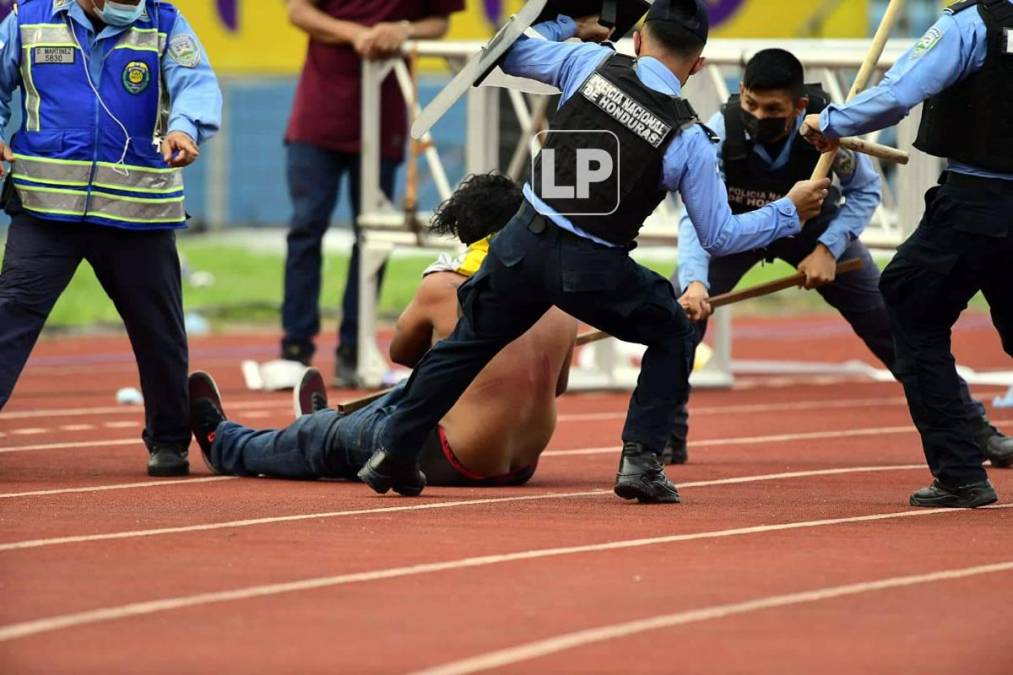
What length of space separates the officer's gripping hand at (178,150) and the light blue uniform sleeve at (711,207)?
6.24 feet

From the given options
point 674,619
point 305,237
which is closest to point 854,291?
point 674,619

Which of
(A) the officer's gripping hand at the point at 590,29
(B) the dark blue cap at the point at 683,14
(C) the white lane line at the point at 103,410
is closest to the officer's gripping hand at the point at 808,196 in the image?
(B) the dark blue cap at the point at 683,14

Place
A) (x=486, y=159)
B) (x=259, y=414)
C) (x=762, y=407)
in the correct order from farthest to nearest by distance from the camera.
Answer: (x=486, y=159) → (x=762, y=407) → (x=259, y=414)

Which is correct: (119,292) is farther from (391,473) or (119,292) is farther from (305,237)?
(305,237)

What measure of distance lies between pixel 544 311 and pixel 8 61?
2.40 m

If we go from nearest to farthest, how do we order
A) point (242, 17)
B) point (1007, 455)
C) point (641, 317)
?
point (641, 317) < point (1007, 455) < point (242, 17)

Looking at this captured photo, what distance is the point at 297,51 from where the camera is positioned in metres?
22.3

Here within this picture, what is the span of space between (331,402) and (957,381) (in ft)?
16.1

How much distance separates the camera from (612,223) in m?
6.72

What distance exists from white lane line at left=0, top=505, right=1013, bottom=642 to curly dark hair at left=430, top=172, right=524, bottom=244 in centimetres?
160

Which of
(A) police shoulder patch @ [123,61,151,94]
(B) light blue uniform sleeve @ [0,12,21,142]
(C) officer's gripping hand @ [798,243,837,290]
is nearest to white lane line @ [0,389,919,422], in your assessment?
(C) officer's gripping hand @ [798,243,837,290]

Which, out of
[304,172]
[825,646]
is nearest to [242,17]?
[304,172]

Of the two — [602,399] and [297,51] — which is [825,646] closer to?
[602,399]

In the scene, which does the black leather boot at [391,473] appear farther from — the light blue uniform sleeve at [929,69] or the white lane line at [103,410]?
the white lane line at [103,410]
